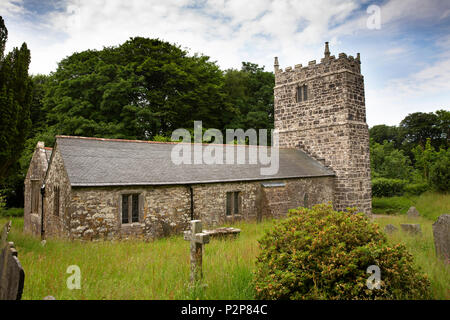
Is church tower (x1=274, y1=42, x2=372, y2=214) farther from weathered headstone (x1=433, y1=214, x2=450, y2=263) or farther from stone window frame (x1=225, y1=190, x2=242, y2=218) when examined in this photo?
weathered headstone (x1=433, y1=214, x2=450, y2=263)

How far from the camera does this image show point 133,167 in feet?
41.9

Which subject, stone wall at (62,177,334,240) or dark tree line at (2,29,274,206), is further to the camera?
dark tree line at (2,29,274,206)

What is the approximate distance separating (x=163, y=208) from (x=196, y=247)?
6.87m

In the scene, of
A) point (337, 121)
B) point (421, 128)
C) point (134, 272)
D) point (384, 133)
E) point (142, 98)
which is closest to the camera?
point (134, 272)

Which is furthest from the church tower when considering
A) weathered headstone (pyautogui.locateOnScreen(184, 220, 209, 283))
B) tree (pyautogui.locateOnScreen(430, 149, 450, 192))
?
weathered headstone (pyautogui.locateOnScreen(184, 220, 209, 283))

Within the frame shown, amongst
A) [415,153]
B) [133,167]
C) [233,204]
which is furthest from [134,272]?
[415,153]

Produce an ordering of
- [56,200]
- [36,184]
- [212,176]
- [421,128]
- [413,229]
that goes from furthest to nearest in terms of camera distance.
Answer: [421,128] < [36,184] < [212,176] < [56,200] < [413,229]

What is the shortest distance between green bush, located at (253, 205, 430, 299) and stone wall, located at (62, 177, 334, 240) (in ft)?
24.9

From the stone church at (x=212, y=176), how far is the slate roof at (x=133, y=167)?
0.04m

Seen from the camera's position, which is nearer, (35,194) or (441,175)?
(35,194)

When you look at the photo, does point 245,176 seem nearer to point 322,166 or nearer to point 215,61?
point 322,166

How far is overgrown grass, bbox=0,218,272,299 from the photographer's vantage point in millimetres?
5352

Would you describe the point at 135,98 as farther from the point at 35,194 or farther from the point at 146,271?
the point at 146,271

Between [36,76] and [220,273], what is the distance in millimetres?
36989
